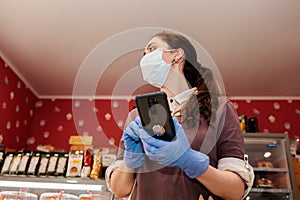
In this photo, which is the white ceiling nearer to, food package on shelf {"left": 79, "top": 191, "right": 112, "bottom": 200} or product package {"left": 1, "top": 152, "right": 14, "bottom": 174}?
food package on shelf {"left": 79, "top": 191, "right": 112, "bottom": 200}

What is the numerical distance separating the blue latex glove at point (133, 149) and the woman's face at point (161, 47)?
0.96ft

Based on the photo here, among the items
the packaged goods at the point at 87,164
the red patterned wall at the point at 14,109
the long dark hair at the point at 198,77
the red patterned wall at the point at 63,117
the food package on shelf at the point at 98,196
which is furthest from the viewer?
the red patterned wall at the point at 63,117

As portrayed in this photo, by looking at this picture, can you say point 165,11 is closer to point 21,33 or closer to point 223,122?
point 21,33

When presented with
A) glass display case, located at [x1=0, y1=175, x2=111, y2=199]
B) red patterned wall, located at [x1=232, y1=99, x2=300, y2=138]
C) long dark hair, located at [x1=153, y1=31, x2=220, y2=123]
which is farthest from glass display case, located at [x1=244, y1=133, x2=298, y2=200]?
long dark hair, located at [x1=153, y1=31, x2=220, y2=123]

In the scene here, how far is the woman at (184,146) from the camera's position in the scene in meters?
0.73

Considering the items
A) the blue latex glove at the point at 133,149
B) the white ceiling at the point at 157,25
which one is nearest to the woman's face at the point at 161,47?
the blue latex glove at the point at 133,149

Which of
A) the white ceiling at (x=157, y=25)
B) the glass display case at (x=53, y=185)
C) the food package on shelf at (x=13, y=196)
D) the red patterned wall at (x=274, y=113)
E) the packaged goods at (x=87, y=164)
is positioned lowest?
the glass display case at (x=53, y=185)

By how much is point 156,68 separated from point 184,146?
37 cm

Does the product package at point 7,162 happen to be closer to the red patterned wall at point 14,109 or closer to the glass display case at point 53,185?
the glass display case at point 53,185

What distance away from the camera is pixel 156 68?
101 cm

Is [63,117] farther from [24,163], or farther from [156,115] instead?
[156,115]

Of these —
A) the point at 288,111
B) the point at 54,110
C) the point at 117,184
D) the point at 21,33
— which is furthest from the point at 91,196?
the point at 288,111

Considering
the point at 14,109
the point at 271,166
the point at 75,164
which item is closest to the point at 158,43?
the point at 75,164

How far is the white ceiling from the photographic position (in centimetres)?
214
